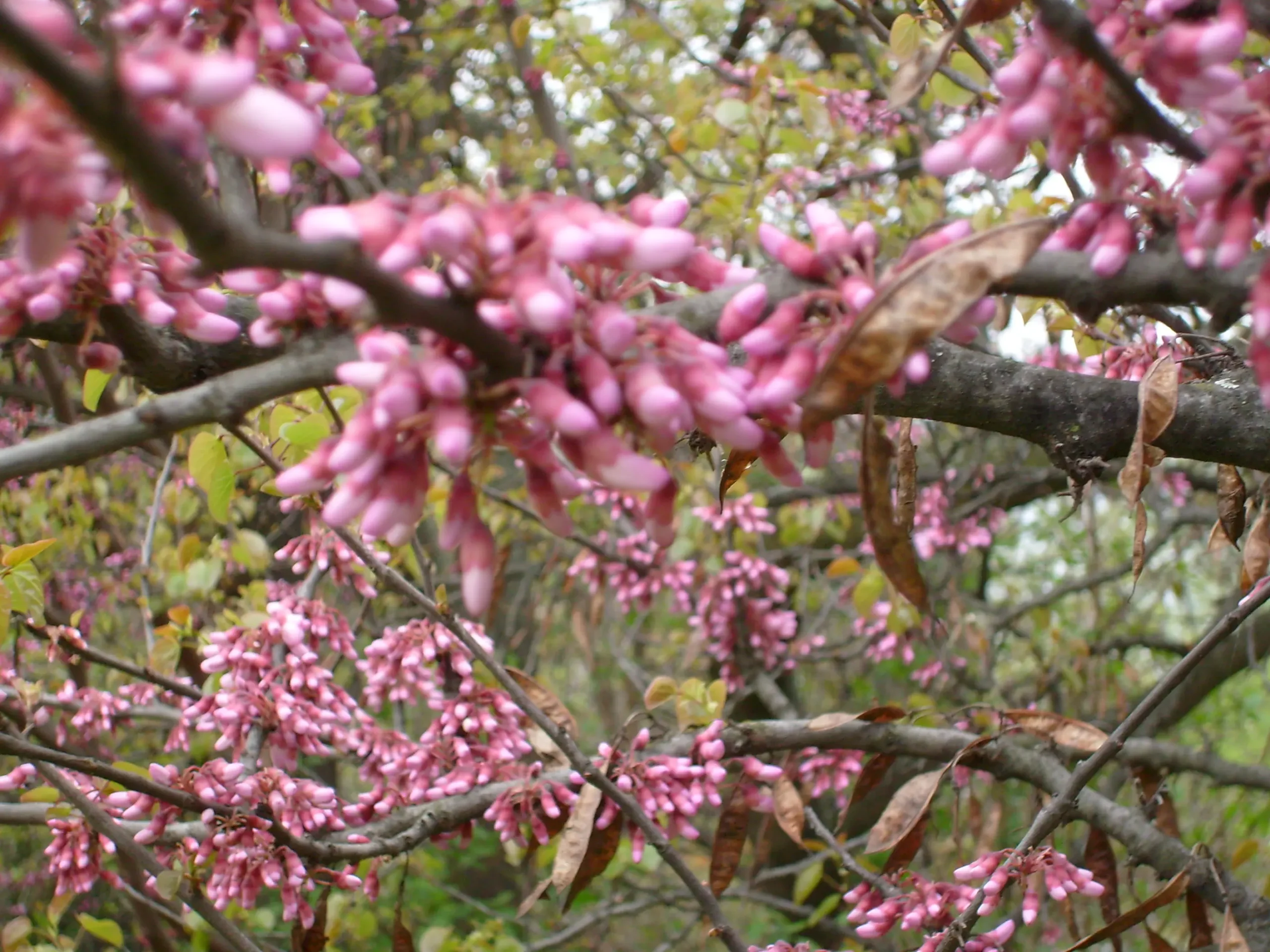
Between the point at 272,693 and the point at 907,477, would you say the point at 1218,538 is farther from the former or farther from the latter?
the point at 272,693

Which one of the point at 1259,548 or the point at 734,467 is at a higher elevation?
the point at 1259,548

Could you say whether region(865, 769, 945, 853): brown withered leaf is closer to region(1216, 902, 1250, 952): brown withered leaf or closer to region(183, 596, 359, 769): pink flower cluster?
region(1216, 902, 1250, 952): brown withered leaf

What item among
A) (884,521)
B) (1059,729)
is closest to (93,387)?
(884,521)

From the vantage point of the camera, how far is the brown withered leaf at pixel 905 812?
2.70 metres

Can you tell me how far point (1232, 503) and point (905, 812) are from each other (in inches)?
Answer: 48.8

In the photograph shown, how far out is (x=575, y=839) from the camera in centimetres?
261

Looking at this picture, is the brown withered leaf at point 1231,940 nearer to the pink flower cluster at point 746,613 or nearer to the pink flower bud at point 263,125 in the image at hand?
the pink flower bud at point 263,125

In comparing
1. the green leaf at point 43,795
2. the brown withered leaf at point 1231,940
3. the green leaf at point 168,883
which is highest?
the brown withered leaf at point 1231,940

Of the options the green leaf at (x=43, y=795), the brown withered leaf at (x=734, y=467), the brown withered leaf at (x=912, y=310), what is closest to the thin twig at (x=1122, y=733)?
the brown withered leaf at (x=734, y=467)

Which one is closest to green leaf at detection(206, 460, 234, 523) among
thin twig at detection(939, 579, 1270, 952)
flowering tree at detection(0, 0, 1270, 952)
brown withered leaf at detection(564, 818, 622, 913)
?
flowering tree at detection(0, 0, 1270, 952)

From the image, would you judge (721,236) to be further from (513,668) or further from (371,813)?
A: (371,813)

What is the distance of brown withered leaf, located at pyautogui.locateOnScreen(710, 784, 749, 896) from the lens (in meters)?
3.06

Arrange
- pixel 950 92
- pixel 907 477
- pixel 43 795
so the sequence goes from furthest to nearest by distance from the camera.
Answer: pixel 950 92 → pixel 43 795 → pixel 907 477

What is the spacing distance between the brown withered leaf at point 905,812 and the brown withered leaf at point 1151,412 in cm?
129
